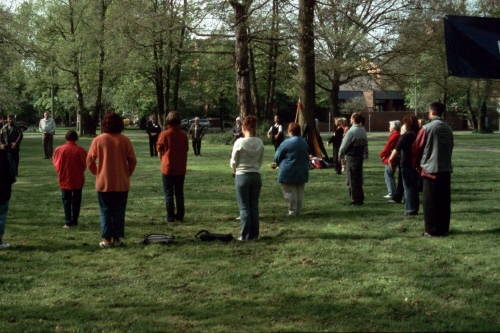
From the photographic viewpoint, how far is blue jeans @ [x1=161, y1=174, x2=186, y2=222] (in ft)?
36.7

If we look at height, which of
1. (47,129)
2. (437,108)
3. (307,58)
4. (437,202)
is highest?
(307,58)

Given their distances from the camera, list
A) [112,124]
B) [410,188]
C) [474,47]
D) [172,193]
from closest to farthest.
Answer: [474,47] → [112,124] → [172,193] → [410,188]

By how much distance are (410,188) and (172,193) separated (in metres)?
4.19

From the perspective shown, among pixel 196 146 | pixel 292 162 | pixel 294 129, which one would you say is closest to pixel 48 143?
pixel 196 146

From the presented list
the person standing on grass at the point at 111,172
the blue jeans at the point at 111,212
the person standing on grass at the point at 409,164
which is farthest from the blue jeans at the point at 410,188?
the blue jeans at the point at 111,212

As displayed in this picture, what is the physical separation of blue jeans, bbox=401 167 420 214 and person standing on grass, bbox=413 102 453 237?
6.11 ft

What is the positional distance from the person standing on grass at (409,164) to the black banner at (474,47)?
7240 millimetres

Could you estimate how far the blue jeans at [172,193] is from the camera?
11172 millimetres

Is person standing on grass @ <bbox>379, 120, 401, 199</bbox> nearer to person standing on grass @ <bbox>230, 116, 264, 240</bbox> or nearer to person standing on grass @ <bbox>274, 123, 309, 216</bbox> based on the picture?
person standing on grass @ <bbox>274, 123, 309, 216</bbox>

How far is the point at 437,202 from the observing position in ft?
31.6

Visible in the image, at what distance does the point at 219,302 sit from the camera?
21.0 feet

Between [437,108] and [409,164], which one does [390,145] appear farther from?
[437,108]

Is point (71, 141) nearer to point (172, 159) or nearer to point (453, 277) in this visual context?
point (172, 159)

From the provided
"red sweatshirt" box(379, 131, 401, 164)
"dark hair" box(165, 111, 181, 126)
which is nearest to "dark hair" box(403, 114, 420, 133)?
"red sweatshirt" box(379, 131, 401, 164)
